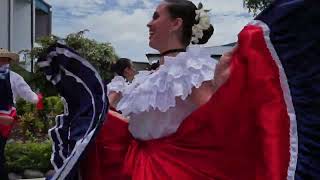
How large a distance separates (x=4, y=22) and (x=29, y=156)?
15.8 meters

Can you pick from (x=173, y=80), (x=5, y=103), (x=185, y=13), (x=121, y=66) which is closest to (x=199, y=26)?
(x=185, y=13)

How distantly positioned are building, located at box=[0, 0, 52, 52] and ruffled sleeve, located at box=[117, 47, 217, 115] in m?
20.3

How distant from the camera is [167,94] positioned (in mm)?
2295

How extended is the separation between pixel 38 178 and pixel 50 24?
2354 cm

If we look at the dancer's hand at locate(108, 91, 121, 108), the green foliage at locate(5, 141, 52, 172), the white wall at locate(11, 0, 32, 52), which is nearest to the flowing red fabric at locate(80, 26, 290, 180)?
the dancer's hand at locate(108, 91, 121, 108)

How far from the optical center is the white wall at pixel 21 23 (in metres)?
25.5

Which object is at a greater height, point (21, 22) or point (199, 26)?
point (199, 26)

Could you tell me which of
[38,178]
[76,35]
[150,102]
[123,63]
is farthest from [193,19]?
[76,35]

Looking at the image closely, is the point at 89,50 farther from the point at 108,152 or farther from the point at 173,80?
the point at 173,80

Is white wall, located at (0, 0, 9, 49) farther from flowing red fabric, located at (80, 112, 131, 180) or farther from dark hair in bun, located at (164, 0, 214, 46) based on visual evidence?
dark hair in bun, located at (164, 0, 214, 46)

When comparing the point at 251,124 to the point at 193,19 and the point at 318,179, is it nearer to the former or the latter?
the point at 318,179

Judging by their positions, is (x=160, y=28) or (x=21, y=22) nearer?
(x=160, y=28)

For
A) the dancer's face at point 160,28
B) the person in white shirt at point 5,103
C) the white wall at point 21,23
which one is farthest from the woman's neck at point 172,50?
the white wall at point 21,23

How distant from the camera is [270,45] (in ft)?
6.63
